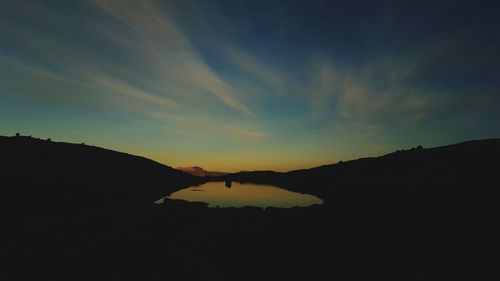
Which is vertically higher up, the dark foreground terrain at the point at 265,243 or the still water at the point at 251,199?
the still water at the point at 251,199

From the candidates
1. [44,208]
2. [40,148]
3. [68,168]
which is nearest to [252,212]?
[44,208]

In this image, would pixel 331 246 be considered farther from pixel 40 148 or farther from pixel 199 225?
pixel 40 148

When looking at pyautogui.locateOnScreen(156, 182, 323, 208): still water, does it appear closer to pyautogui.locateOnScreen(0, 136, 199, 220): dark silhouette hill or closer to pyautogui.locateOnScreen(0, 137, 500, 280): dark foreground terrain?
pyautogui.locateOnScreen(0, 136, 199, 220): dark silhouette hill

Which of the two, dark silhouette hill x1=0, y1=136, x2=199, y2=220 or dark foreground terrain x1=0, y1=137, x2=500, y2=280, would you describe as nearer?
dark foreground terrain x1=0, y1=137, x2=500, y2=280

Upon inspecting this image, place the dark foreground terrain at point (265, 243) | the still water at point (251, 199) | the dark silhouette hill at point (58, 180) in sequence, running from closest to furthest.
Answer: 1. the dark foreground terrain at point (265, 243)
2. the dark silhouette hill at point (58, 180)
3. the still water at point (251, 199)

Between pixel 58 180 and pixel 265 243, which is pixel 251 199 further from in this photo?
pixel 265 243

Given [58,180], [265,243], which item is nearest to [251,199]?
[58,180]

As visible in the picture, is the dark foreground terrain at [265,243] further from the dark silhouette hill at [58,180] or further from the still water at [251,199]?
the still water at [251,199]

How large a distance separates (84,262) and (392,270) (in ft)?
45.1

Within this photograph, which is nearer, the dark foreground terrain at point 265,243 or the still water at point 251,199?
the dark foreground terrain at point 265,243

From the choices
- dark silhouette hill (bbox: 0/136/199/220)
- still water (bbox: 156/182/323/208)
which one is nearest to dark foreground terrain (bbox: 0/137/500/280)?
dark silhouette hill (bbox: 0/136/199/220)

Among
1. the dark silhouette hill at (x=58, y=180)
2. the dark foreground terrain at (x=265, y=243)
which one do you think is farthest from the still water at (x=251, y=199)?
the dark foreground terrain at (x=265, y=243)

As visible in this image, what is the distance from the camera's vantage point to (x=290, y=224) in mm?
20406

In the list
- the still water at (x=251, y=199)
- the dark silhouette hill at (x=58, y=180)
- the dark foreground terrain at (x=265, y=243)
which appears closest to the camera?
the dark foreground terrain at (x=265, y=243)
